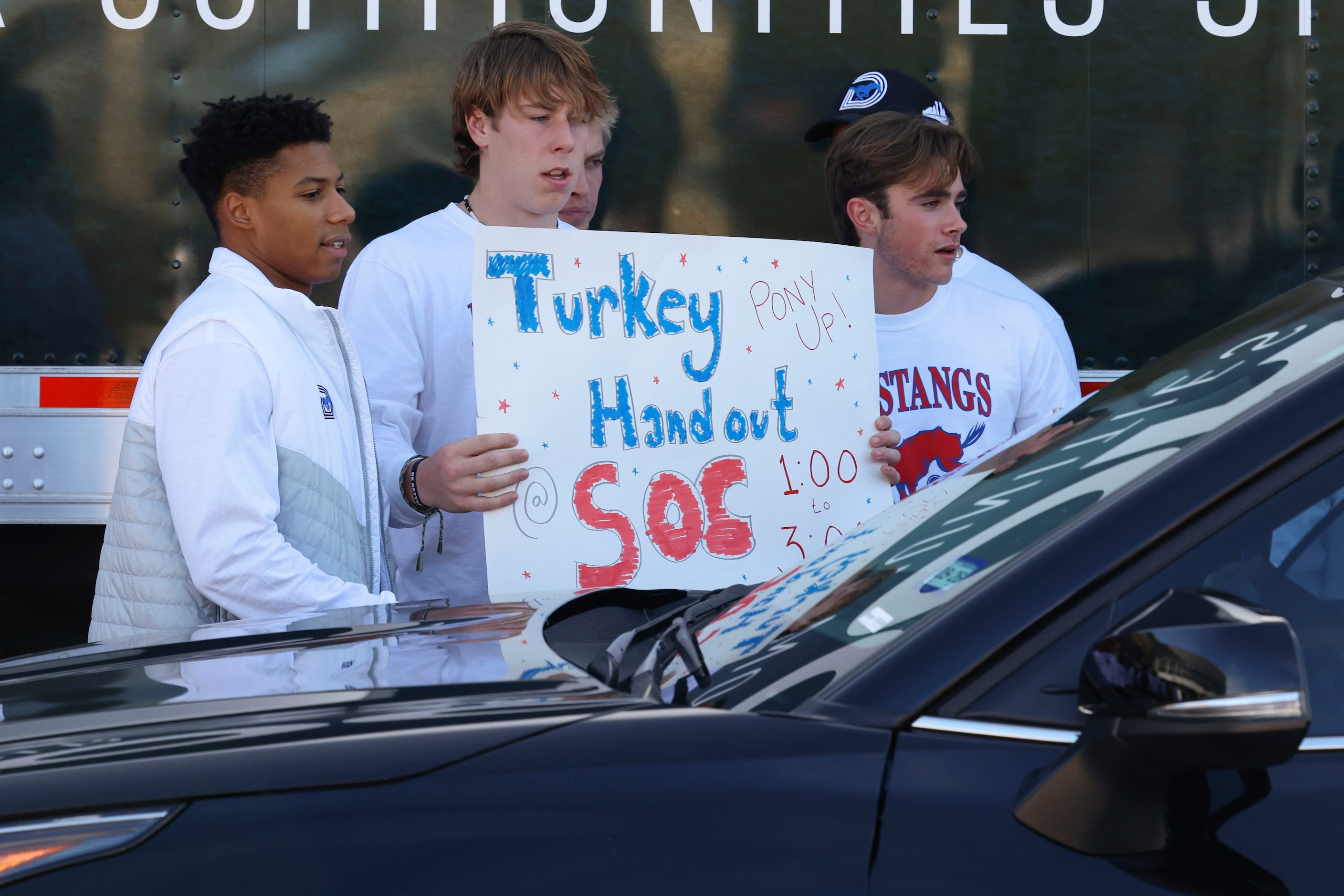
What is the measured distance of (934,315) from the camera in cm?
313

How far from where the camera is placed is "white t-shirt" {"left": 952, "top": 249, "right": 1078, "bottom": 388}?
3242 mm

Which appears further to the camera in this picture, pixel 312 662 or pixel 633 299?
pixel 633 299

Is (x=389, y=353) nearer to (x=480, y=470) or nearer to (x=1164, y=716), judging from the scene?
(x=480, y=470)

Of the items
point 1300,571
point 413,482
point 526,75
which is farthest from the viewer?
point 526,75

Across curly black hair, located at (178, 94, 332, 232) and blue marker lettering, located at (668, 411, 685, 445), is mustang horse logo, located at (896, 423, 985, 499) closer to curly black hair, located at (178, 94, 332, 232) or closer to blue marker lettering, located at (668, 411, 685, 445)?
blue marker lettering, located at (668, 411, 685, 445)

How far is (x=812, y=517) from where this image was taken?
A: 265cm

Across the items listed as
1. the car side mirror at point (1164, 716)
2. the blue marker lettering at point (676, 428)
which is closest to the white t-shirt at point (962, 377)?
the blue marker lettering at point (676, 428)

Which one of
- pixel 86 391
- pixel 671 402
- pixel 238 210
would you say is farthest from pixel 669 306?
pixel 86 391

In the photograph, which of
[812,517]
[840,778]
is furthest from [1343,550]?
[812,517]

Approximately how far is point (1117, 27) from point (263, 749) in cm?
301

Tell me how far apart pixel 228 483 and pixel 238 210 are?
658 millimetres

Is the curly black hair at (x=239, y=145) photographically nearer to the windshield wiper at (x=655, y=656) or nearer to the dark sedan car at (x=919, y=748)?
the windshield wiper at (x=655, y=656)

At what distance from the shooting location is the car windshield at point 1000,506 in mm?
1383

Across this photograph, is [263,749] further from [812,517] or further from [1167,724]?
[812,517]
